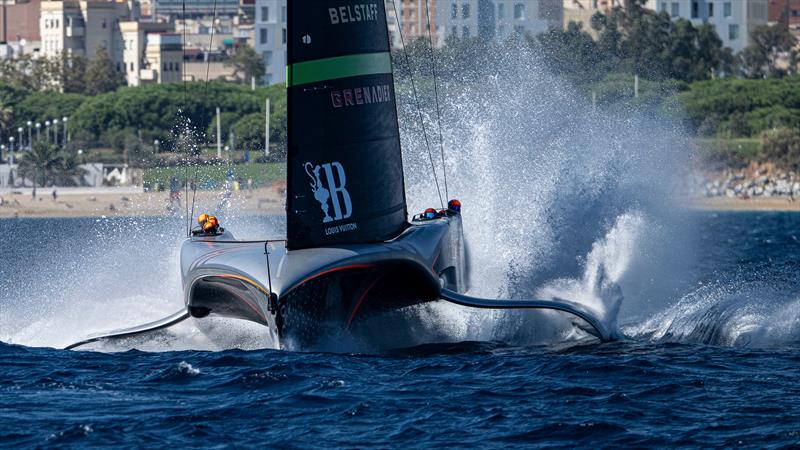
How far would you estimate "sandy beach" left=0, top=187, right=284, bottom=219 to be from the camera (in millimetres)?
74062

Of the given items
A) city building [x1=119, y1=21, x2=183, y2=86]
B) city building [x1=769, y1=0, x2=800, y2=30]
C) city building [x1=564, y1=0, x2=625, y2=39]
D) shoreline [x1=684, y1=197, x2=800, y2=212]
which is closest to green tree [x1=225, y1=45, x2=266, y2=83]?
city building [x1=119, y1=21, x2=183, y2=86]

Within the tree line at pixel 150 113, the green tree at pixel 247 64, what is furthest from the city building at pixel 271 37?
the tree line at pixel 150 113

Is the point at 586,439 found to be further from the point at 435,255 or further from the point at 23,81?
the point at 23,81

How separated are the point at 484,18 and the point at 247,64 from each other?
6174 cm

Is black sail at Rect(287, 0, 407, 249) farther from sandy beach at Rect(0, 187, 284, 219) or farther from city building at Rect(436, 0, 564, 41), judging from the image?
sandy beach at Rect(0, 187, 284, 219)

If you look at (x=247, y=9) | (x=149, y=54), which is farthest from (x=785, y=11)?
(x=149, y=54)

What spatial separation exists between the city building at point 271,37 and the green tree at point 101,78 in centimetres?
1199

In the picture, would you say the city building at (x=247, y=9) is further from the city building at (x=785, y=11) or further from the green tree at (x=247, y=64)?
the city building at (x=785, y=11)

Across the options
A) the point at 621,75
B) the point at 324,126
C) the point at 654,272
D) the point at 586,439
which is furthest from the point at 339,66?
the point at 621,75

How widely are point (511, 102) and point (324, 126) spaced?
1290 centimetres

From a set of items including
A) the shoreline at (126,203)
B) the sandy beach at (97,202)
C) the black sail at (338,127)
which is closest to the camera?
the black sail at (338,127)

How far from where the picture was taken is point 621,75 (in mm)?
69438

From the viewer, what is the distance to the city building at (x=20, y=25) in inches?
5374

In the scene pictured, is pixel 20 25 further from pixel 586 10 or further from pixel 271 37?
pixel 586 10
